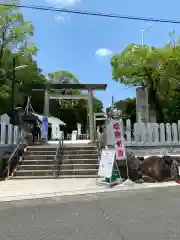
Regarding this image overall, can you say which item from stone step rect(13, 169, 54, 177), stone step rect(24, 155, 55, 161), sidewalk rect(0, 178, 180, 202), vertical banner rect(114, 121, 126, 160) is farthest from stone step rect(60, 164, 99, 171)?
vertical banner rect(114, 121, 126, 160)

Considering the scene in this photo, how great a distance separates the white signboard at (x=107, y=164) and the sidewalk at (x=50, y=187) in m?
0.47

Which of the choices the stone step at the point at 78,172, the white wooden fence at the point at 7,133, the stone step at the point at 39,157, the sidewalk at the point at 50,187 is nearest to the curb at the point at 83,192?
the sidewalk at the point at 50,187

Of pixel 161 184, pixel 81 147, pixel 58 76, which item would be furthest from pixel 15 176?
pixel 58 76

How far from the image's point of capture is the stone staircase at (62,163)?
12969 mm

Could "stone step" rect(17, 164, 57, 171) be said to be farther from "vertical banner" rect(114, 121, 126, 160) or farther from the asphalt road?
the asphalt road

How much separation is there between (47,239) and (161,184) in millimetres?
7564

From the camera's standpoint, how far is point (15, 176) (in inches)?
508

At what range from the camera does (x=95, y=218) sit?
6.48 m

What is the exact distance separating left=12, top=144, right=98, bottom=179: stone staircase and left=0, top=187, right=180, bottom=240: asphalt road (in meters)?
3.71

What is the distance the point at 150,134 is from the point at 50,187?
6.43 metres

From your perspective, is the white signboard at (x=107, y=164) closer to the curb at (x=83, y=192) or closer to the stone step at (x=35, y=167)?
the curb at (x=83, y=192)

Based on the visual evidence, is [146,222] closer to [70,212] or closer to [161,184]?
[70,212]

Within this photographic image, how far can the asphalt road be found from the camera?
5.28 metres

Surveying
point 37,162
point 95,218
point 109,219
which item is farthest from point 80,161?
point 109,219
